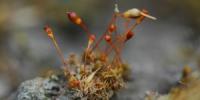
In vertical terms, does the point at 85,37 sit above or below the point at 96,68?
above

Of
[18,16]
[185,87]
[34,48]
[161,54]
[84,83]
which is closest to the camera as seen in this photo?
[84,83]

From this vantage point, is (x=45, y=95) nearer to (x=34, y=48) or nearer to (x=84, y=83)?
(x=84, y=83)

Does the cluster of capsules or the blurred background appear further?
the blurred background

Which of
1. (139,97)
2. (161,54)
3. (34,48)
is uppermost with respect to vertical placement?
(34,48)

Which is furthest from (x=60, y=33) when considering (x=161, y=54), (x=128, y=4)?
(x=161, y=54)

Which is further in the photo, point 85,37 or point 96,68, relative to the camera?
point 85,37

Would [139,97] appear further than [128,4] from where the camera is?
No

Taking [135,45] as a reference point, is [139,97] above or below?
below

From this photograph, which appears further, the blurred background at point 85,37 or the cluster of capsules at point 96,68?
the blurred background at point 85,37
